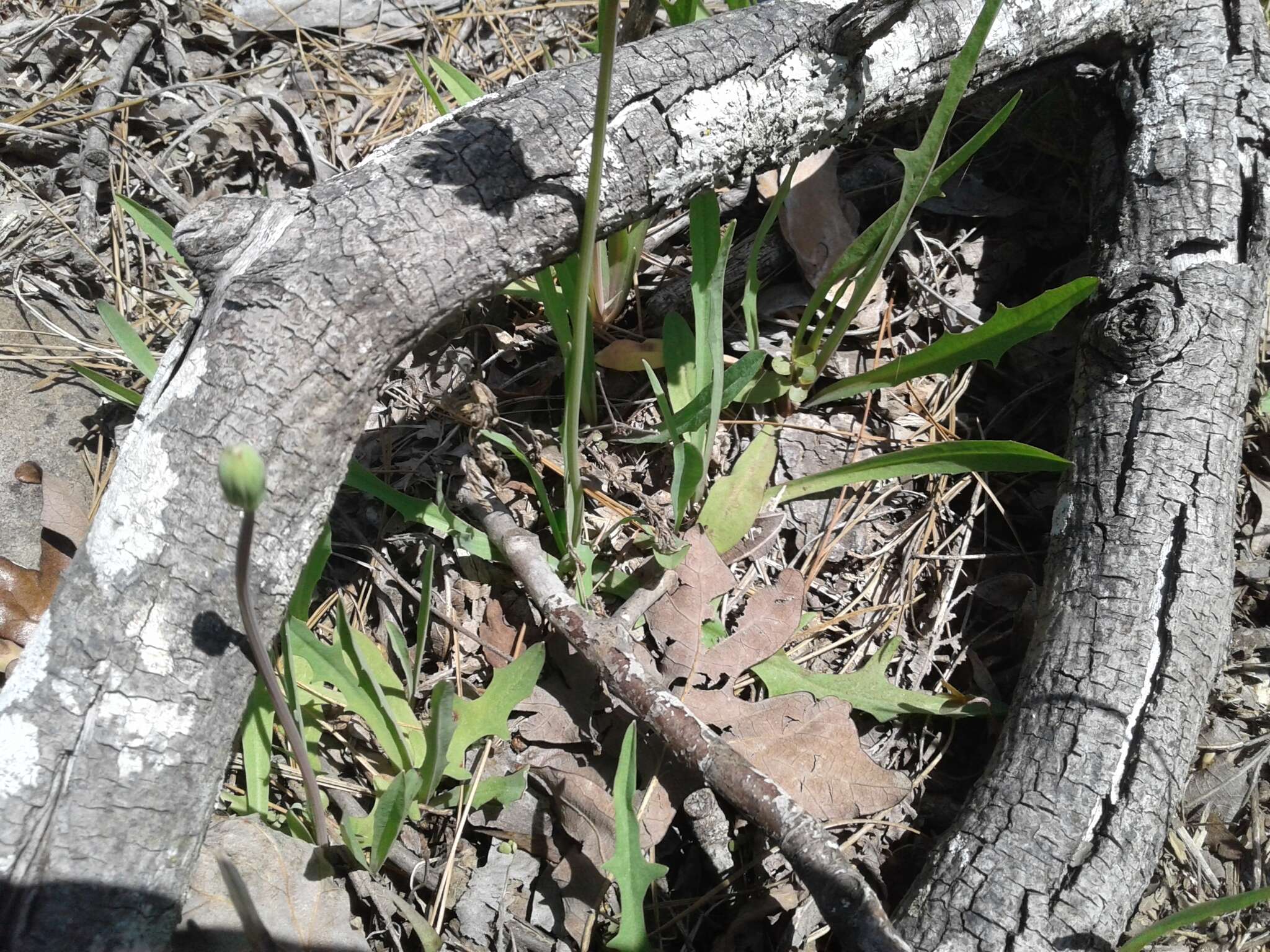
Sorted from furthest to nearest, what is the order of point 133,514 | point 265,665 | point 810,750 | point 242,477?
point 810,750
point 133,514
point 265,665
point 242,477

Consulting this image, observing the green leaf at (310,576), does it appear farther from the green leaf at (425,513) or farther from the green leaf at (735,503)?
the green leaf at (735,503)

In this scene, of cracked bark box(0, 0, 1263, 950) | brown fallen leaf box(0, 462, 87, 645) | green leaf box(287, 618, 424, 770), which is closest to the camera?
cracked bark box(0, 0, 1263, 950)

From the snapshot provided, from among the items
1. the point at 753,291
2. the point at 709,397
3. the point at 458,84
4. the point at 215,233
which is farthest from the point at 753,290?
the point at 215,233

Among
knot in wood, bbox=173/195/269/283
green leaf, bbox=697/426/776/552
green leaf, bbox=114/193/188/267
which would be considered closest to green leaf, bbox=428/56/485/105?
green leaf, bbox=114/193/188/267

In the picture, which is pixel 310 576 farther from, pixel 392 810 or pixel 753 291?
pixel 753 291

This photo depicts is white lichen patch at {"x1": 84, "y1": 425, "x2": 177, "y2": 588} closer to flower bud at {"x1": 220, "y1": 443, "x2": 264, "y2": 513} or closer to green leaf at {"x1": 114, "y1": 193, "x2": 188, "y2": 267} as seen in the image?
flower bud at {"x1": 220, "y1": 443, "x2": 264, "y2": 513}
